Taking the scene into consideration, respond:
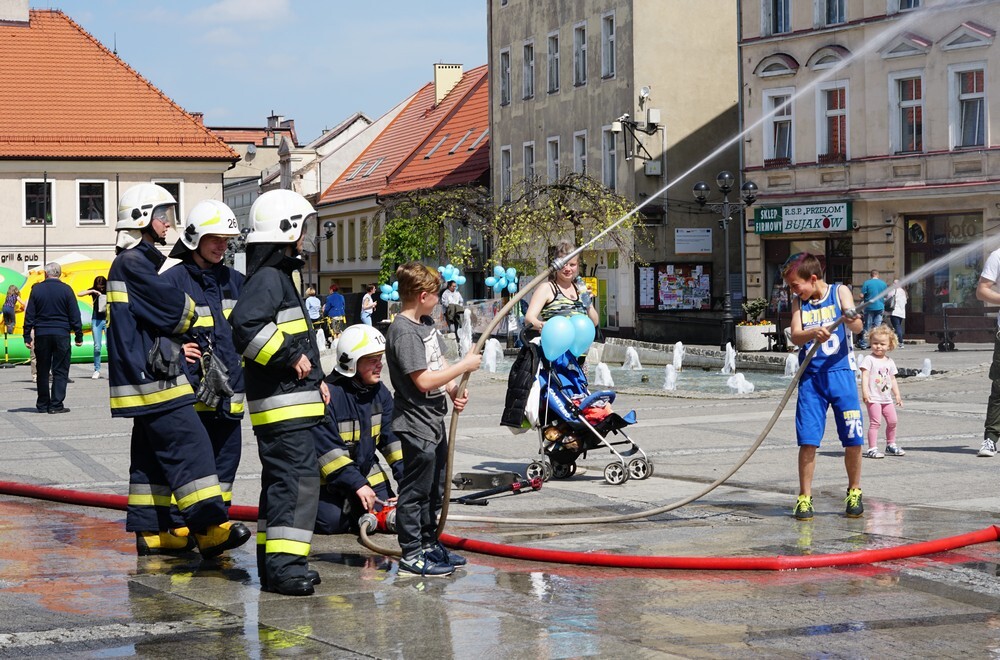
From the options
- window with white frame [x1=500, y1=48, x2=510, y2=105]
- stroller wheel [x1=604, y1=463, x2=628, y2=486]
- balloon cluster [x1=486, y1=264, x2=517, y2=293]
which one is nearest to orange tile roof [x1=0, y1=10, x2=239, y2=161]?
window with white frame [x1=500, y1=48, x2=510, y2=105]

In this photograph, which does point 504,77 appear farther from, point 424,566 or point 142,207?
point 424,566

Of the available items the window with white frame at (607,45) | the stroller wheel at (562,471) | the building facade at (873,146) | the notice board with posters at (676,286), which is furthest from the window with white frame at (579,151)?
the stroller wheel at (562,471)

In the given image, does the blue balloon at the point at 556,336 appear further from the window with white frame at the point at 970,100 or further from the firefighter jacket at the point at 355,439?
the window with white frame at the point at 970,100

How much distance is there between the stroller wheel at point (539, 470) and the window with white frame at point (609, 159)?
35.1 metres

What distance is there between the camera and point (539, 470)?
35.2 ft

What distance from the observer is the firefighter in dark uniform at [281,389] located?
22.9ft

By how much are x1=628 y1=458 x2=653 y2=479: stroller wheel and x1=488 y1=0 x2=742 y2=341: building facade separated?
30.1 metres

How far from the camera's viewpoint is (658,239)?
43.8 meters

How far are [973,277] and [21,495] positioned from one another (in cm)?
2710

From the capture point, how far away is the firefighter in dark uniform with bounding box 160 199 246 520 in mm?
8039

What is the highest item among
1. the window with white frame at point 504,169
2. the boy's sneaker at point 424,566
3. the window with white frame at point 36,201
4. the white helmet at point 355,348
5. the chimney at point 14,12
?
the chimney at point 14,12

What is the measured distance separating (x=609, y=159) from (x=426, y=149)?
628 inches

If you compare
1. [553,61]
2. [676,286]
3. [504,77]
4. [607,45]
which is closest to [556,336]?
[676,286]

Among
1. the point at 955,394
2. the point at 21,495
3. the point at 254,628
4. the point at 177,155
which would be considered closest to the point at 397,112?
the point at 177,155
